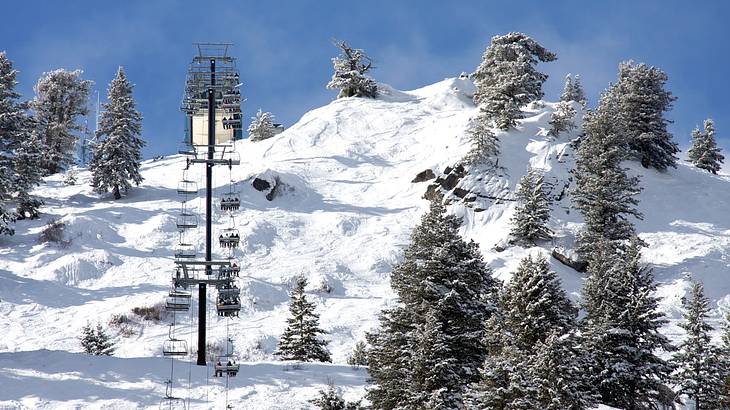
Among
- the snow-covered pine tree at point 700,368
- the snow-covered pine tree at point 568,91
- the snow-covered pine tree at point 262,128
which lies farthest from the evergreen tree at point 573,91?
the snow-covered pine tree at point 700,368

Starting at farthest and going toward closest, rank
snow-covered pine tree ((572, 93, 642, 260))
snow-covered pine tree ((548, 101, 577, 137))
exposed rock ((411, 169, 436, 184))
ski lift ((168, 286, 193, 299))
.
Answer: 1. snow-covered pine tree ((548, 101, 577, 137))
2. exposed rock ((411, 169, 436, 184))
3. snow-covered pine tree ((572, 93, 642, 260))
4. ski lift ((168, 286, 193, 299))

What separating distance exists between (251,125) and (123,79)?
77.1 feet

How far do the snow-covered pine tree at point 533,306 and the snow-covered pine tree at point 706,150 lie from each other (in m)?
60.1

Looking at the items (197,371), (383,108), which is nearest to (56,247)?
(197,371)

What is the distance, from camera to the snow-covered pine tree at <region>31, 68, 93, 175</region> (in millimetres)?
73000

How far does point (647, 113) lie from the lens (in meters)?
61.5

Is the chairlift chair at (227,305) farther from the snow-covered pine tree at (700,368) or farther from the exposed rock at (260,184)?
the exposed rock at (260,184)

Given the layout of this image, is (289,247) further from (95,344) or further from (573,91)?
(573,91)

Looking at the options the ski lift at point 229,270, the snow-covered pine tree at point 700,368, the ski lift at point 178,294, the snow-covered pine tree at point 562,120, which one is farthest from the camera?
the snow-covered pine tree at point 562,120

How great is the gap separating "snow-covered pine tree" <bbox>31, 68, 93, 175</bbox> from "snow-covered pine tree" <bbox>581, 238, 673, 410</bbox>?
199 feet

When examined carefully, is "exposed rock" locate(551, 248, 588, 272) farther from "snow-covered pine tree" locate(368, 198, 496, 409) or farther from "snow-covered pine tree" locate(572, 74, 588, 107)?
"snow-covered pine tree" locate(572, 74, 588, 107)

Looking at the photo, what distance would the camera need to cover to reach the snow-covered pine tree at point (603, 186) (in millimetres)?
44062

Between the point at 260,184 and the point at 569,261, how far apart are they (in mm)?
27035

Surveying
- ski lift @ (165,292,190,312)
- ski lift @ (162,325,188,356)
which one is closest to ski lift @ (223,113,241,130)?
ski lift @ (165,292,190,312)
